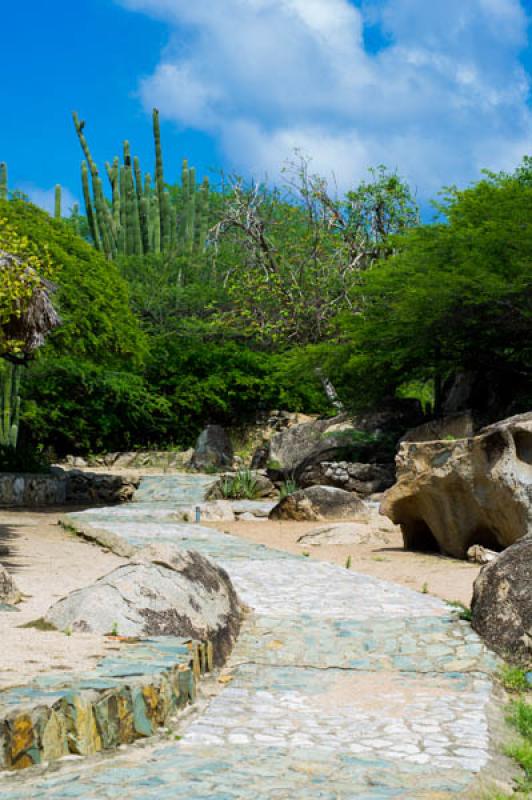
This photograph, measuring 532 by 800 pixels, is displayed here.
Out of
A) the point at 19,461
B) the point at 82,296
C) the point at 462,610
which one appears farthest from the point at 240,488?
the point at 462,610

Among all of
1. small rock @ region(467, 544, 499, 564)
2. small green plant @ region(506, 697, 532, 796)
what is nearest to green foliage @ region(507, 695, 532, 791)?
small green plant @ region(506, 697, 532, 796)

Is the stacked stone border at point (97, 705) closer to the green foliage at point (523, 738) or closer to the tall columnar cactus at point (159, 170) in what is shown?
the green foliage at point (523, 738)

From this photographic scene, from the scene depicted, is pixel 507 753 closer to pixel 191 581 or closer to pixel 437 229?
pixel 191 581

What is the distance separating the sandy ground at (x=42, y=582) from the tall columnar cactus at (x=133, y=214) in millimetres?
18938

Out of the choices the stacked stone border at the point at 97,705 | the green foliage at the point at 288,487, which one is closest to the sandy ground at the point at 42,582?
the stacked stone border at the point at 97,705

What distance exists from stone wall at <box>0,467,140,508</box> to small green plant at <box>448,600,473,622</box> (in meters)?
12.2

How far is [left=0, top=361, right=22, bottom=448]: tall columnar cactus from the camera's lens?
68.9 ft

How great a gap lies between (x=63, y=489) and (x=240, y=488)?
3.76 m

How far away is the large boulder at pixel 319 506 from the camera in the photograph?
16.1 metres

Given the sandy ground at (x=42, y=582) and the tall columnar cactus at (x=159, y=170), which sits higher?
the tall columnar cactus at (x=159, y=170)

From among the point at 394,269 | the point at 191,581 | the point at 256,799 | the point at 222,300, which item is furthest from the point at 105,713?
the point at 222,300

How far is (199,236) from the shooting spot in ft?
125

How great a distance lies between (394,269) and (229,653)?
14.0 metres

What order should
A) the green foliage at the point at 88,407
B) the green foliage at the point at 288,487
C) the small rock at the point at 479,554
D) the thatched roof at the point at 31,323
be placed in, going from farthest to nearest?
1. the green foliage at the point at 88,407
2. the green foliage at the point at 288,487
3. the thatched roof at the point at 31,323
4. the small rock at the point at 479,554
